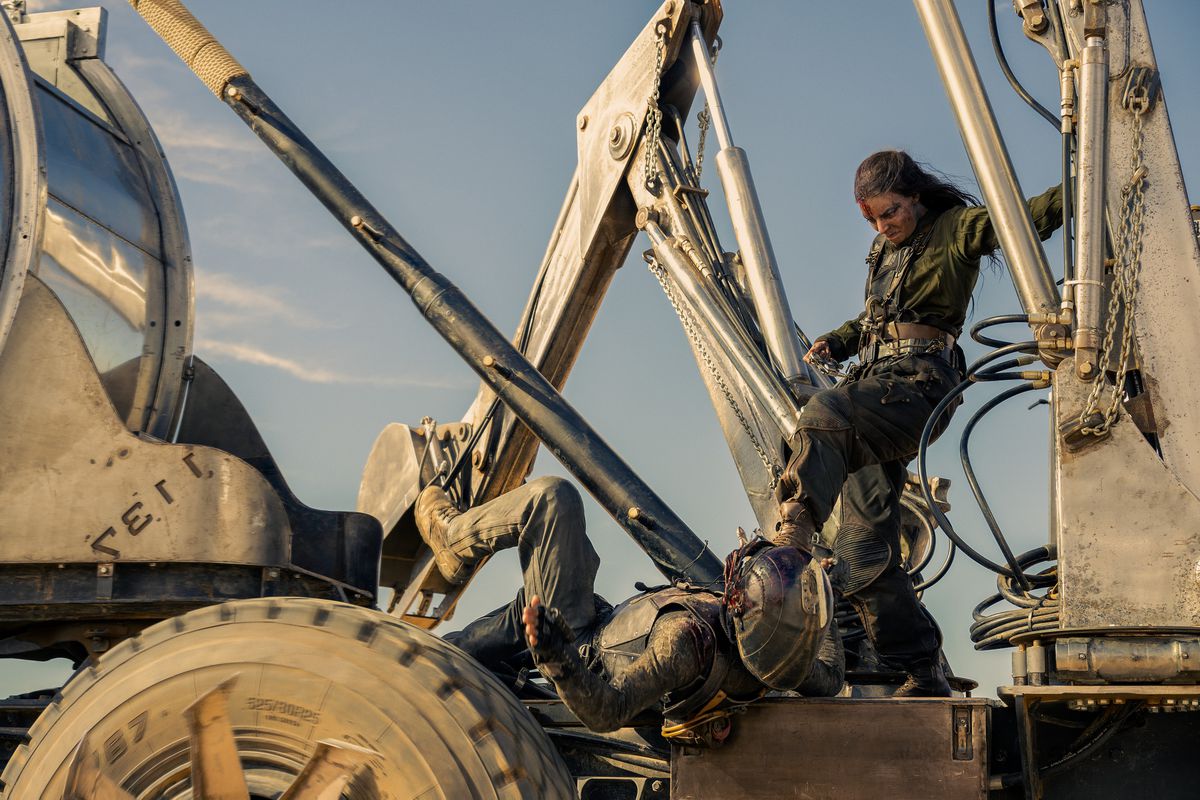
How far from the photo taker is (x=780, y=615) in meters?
3.96

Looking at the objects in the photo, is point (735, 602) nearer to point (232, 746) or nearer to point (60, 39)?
point (232, 746)

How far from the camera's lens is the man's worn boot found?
5.33 metres

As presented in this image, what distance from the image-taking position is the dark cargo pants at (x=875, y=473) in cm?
471

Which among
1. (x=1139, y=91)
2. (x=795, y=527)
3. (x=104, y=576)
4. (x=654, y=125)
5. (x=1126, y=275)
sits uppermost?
(x=654, y=125)

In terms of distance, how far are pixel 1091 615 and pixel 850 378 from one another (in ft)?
5.73

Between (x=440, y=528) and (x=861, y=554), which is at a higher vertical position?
(x=440, y=528)

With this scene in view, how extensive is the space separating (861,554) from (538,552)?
4.12ft

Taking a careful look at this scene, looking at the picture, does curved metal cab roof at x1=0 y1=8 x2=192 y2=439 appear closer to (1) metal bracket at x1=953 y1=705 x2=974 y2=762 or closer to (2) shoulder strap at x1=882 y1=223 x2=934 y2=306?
(2) shoulder strap at x1=882 y1=223 x2=934 y2=306

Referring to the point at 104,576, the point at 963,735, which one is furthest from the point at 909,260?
the point at 104,576

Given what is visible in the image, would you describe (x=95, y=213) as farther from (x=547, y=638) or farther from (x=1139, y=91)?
(x=1139, y=91)

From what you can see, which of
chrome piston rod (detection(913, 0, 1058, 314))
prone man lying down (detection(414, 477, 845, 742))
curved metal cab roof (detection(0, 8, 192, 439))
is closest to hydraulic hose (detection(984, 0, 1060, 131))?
chrome piston rod (detection(913, 0, 1058, 314))

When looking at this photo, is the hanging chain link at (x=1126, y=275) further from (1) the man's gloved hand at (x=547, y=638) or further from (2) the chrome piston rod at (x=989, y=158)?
(1) the man's gloved hand at (x=547, y=638)

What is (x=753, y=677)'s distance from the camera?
416 centimetres

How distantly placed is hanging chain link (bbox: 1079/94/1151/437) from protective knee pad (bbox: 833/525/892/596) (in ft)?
4.16
